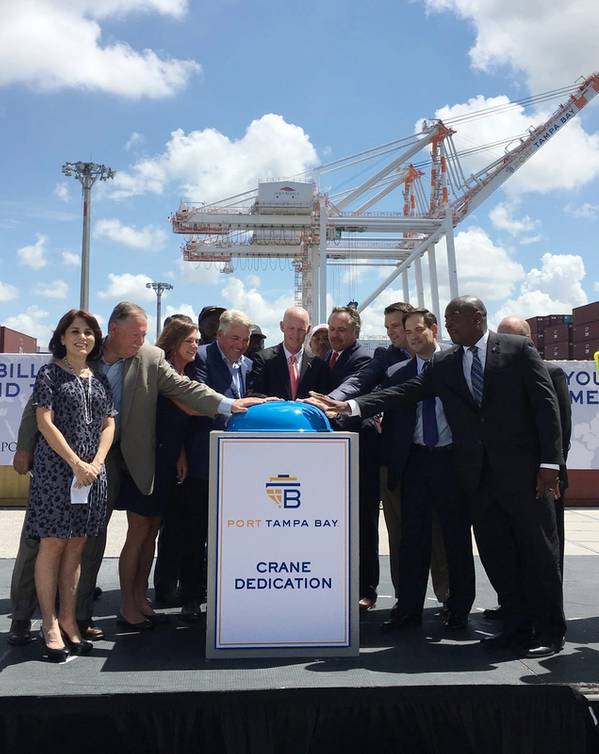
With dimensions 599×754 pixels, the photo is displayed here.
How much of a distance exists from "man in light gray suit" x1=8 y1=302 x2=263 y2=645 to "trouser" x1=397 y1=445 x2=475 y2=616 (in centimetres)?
109

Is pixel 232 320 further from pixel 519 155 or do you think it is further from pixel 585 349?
pixel 519 155

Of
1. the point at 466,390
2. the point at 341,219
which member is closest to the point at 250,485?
the point at 466,390

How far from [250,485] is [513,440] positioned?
4.46ft

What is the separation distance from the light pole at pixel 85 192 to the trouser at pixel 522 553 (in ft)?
61.1

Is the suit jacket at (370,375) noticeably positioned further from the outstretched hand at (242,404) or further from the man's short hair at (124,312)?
the man's short hair at (124,312)

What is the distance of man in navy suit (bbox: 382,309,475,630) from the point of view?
4113 millimetres

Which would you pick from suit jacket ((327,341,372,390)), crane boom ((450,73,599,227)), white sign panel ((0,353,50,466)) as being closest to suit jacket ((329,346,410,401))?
suit jacket ((327,341,372,390))

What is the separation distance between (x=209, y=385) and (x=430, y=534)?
156 centimetres

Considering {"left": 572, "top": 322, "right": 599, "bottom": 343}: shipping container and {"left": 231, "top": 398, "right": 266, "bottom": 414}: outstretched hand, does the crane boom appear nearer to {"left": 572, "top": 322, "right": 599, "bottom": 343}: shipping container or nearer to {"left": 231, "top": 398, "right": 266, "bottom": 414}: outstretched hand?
{"left": 572, "top": 322, "right": 599, "bottom": 343}: shipping container

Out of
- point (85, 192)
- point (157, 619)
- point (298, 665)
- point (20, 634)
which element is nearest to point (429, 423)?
point (298, 665)

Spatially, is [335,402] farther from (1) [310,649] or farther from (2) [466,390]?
(1) [310,649]

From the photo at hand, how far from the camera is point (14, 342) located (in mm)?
22141

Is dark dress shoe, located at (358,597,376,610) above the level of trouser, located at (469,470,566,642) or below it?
below

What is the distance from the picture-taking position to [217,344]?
177 inches
